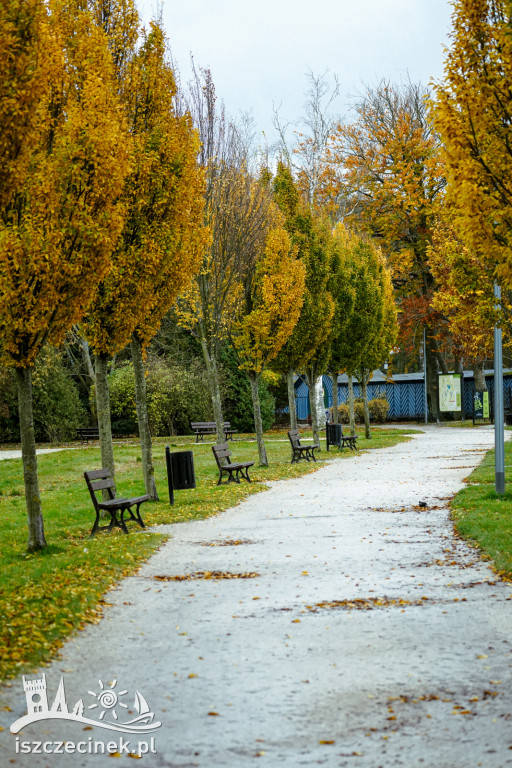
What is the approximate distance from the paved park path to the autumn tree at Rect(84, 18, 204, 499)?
14.8 ft

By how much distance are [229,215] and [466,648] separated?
1861cm

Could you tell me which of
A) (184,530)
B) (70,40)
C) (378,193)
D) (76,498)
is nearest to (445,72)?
(70,40)

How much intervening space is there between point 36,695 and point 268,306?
1759cm

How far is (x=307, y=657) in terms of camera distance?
5906 mm

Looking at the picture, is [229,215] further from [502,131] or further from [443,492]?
[502,131]

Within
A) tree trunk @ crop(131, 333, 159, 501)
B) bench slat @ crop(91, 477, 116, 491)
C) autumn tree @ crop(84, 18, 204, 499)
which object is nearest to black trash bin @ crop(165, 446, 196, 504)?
tree trunk @ crop(131, 333, 159, 501)

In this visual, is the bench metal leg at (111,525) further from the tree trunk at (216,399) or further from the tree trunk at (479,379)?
the tree trunk at (479,379)

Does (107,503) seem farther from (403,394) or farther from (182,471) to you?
(403,394)

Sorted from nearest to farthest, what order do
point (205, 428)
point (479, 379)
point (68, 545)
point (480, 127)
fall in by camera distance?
point (480, 127), point (68, 545), point (205, 428), point (479, 379)

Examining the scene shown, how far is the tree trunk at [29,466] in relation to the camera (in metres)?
10.7

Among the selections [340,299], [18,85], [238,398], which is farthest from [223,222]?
[238,398]

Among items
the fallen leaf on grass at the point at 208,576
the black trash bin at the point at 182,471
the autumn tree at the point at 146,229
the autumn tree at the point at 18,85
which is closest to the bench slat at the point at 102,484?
the autumn tree at the point at 146,229

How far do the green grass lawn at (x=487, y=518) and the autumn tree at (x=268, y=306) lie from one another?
280 inches

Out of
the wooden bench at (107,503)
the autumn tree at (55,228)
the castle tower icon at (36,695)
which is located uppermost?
the autumn tree at (55,228)
